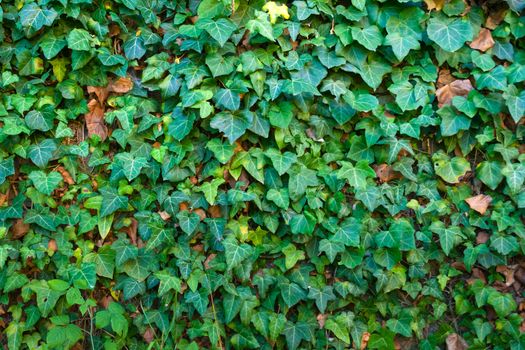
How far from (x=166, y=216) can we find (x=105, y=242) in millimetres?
394

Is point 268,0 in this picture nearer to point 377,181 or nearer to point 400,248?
point 377,181

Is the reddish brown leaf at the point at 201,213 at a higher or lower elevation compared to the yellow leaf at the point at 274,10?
lower

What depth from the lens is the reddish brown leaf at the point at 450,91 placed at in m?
2.94

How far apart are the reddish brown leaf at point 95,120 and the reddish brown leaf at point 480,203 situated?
2.01m

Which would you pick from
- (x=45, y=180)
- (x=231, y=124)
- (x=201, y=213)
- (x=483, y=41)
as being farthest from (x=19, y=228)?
(x=483, y=41)

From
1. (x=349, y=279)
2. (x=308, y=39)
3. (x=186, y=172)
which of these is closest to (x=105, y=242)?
(x=186, y=172)

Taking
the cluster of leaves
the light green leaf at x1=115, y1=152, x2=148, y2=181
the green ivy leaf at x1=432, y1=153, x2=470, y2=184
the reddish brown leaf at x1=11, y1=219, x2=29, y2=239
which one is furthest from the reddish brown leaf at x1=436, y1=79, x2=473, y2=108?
the reddish brown leaf at x1=11, y1=219, x2=29, y2=239

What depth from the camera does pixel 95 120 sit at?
302cm

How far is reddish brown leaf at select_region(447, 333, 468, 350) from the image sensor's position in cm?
303

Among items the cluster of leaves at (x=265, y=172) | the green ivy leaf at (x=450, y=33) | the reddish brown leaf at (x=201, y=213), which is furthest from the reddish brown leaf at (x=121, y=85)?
the green ivy leaf at (x=450, y=33)

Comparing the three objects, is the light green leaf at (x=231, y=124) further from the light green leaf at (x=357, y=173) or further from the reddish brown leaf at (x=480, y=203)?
the reddish brown leaf at (x=480, y=203)

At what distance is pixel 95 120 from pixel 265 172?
98 centimetres

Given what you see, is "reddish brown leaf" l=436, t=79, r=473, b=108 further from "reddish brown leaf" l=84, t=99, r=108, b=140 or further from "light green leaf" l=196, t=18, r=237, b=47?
"reddish brown leaf" l=84, t=99, r=108, b=140

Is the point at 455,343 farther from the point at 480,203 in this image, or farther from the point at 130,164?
the point at 130,164
